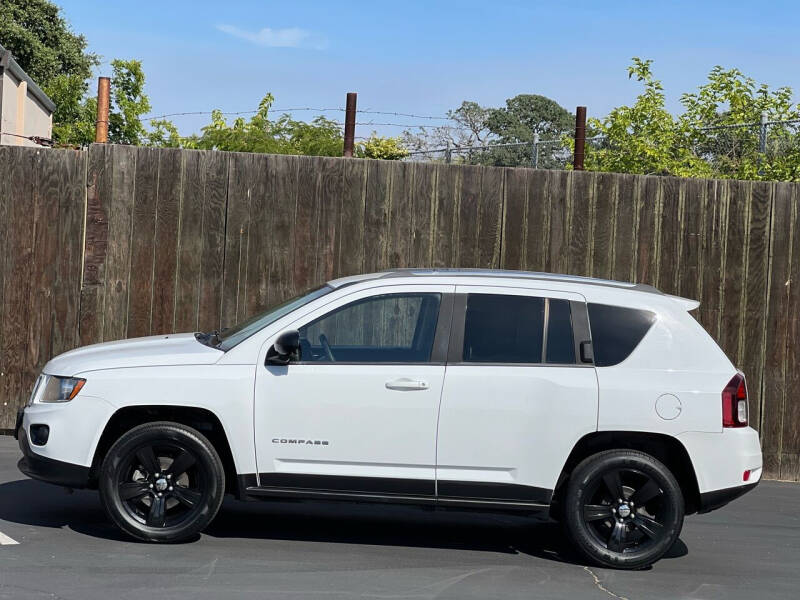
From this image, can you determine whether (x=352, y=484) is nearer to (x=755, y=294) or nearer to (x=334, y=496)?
(x=334, y=496)

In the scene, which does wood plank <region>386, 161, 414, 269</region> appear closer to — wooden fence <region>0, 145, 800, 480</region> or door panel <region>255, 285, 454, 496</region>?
wooden fence <region>0, 145, 800, 480</region>

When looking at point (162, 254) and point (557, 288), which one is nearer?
point (557, 288)

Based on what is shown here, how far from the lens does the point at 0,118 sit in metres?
17.3

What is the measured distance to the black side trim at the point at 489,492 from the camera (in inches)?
255

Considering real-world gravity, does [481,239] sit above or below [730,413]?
above

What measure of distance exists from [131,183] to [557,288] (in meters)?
4.66

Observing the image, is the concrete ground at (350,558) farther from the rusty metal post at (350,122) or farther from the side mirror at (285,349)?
the rusty metal post at (350,122)

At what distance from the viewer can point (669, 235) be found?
10062 millimetres

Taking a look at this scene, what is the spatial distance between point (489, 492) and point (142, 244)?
185 inches

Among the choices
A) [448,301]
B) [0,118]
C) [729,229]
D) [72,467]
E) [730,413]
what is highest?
[0,118]

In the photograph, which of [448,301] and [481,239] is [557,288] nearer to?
[448,301]

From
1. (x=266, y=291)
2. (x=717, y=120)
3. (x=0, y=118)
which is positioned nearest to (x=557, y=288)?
(x=266, y=291)

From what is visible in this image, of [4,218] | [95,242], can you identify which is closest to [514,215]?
[95,242]

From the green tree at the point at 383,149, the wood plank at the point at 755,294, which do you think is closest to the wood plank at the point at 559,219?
the wood plank at the point at 755,294
